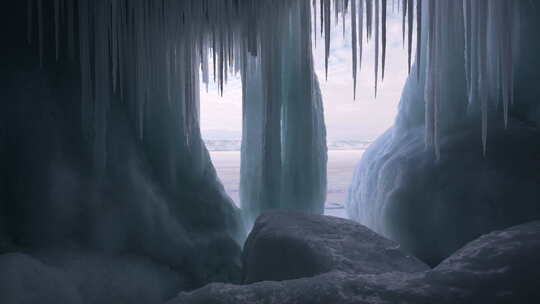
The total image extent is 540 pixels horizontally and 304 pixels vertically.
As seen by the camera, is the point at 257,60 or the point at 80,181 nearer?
the point at 80,181

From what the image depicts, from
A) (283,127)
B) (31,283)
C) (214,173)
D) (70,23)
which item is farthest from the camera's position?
(283,127)

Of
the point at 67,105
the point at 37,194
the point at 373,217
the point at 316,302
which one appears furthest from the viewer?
the point at 373,217

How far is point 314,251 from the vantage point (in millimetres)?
3576

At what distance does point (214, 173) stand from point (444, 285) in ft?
10.9

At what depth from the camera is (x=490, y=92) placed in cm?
450

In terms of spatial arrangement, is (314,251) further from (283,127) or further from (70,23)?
(70,23)

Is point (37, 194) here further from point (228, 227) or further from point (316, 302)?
point (316, 302)

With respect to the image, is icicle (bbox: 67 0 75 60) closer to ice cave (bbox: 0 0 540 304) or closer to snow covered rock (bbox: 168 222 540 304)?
ice cave (bbox: 0 0 540 304)

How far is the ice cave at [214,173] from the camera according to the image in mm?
2984

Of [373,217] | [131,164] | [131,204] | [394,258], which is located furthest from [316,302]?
[373,217]

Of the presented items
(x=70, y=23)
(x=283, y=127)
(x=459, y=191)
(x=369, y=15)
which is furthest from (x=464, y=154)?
(x=70, y=23)

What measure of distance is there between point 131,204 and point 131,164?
17.2 inches

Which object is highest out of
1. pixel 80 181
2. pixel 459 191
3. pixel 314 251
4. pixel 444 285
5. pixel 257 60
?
pixel 257 60

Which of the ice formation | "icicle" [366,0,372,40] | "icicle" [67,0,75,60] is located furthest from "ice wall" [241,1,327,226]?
"icicle" [67,0,75,60]
